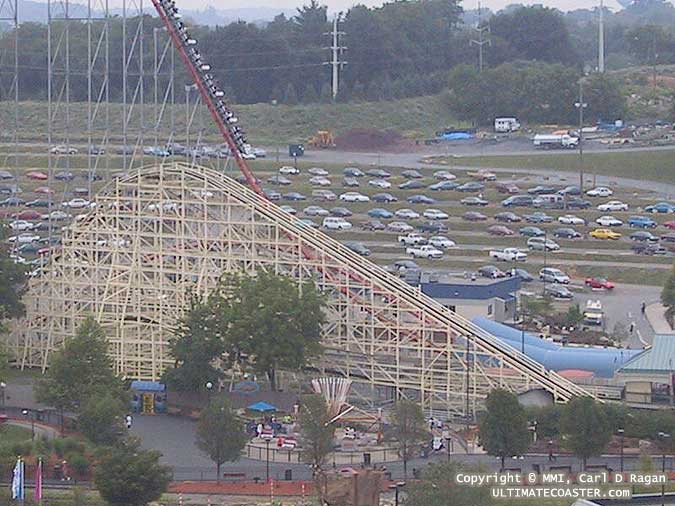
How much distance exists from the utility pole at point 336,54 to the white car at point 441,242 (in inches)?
1094

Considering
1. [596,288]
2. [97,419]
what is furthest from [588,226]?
[97,419]

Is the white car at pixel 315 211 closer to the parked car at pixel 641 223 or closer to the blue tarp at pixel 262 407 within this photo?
the parked car at pixel 641 223

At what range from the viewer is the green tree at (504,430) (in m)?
30.9

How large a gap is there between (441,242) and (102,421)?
84.4 ft

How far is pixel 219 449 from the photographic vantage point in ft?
99.7

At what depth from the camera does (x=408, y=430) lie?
3131 centimetres

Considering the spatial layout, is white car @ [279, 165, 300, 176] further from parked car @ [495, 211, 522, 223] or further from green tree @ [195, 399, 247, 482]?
green tree @ [195, 399, 247, 482]

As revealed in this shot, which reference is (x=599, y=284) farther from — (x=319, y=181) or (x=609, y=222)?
(x=319, y=181)

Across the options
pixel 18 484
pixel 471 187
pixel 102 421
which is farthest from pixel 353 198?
pixel 18 484

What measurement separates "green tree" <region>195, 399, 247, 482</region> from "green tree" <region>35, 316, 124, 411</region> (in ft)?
11.3

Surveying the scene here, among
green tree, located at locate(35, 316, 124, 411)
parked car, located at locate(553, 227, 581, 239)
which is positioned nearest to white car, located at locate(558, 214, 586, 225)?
parked car, located at locate(553, 227, 581, 239)

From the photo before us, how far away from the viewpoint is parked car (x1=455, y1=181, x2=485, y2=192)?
64200mm

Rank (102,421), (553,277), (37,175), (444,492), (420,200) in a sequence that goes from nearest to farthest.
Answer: (444,492) < (102,421) < (553,277) < (420,200) < (37,175)

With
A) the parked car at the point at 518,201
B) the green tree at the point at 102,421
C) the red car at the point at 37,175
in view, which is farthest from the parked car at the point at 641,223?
the green tree at the point at 102,421
